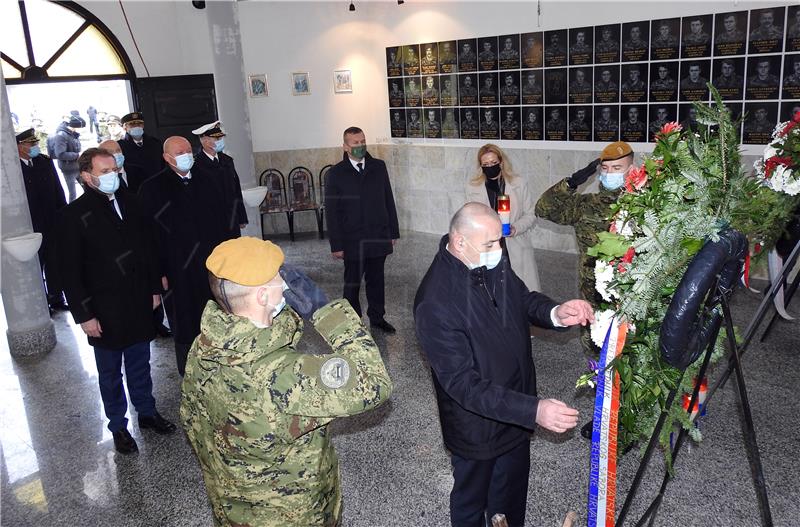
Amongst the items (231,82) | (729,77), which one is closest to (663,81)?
(729,77)

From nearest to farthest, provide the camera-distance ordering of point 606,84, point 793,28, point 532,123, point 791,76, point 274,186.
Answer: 1. point 793,28
2. point 791,76
3. point 606,84
4. point 532,123
5. point 274,186

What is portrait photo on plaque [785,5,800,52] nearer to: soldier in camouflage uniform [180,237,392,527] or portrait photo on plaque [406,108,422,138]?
portrait photo on plaque [406,108,422,138]

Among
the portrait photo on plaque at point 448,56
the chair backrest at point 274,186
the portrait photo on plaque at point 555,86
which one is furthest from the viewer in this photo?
the chair backrest at point 274,186

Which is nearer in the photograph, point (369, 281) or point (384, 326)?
point (369, 281)

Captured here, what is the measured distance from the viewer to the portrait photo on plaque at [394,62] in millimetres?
9977

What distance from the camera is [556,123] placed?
26.7 feet

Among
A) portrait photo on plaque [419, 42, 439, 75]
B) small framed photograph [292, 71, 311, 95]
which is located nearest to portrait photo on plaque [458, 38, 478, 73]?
portrait photo on plaque [419, 42, 439, 75]

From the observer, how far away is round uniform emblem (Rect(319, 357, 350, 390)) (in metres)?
1.96

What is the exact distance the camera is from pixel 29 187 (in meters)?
7.01

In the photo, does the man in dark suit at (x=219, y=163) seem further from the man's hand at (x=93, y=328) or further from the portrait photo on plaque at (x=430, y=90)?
the portrait photo on plaque at (x=430, y=90)

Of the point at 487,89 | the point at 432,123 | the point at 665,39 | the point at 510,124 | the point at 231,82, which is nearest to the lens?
the point at 665,39

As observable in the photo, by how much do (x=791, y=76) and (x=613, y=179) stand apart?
134 inches

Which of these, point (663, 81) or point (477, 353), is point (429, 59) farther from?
point (477, 353)

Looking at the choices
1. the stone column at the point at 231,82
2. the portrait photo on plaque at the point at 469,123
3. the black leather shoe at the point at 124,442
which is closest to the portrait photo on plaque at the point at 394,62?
the portrait photo on plaque at the point at 469,123
